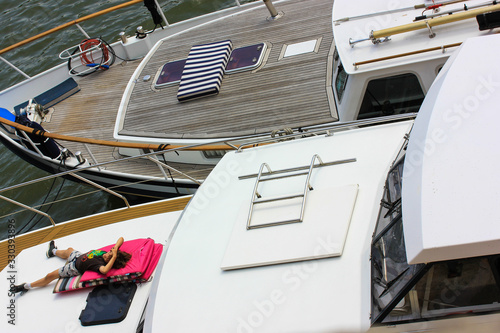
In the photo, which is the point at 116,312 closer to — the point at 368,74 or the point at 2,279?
the point at 2,279

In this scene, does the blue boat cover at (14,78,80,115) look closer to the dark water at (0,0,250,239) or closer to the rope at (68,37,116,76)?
the rope at (68,37,116,76)

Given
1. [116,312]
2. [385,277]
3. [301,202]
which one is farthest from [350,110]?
[116,312]

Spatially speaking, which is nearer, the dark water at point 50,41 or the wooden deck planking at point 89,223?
the wooden deck planking at point 89,223

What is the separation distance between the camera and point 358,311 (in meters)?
3.08

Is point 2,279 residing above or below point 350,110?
below

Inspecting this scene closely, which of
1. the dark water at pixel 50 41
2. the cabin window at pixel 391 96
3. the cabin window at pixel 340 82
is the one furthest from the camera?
the dark water at pixel 50 41

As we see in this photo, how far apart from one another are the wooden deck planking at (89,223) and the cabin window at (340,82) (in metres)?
2.45

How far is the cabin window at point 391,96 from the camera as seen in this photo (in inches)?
224

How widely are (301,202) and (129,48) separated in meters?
6.96

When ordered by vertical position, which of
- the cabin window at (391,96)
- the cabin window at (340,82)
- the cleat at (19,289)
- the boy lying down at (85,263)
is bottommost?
the cleat at (19,289)

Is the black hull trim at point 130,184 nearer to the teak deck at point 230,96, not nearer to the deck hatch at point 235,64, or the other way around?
the teak deck at point 230,96

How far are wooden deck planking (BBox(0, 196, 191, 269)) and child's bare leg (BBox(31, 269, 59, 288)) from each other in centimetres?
99

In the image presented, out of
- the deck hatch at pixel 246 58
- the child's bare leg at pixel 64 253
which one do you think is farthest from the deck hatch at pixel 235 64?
the child's bare leg at pixel 64 253

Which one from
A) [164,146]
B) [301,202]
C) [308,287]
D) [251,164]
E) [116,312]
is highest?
[164,146]
